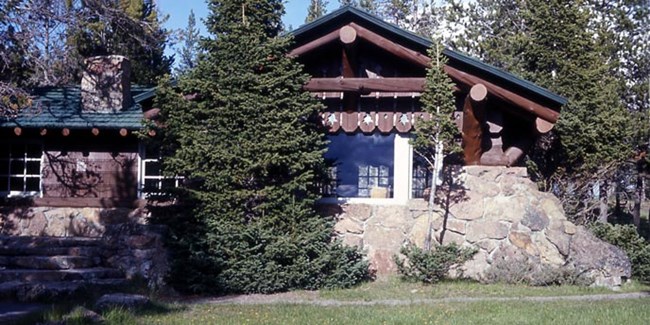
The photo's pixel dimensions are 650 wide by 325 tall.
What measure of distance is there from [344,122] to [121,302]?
20.0 ft

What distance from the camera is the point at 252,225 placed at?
43.5 feet

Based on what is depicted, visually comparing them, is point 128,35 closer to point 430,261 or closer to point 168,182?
point 168,182

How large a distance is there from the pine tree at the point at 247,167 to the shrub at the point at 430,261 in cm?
78

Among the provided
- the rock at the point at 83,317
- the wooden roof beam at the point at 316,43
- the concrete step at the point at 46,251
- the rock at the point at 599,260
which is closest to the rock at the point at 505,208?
the rock at the point at 599,260

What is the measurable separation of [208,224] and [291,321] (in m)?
3.68

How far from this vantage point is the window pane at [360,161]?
606 inches

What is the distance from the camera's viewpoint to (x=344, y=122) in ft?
49.9

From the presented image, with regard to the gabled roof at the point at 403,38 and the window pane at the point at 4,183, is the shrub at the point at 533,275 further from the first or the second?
the window pane at the point at 4,183

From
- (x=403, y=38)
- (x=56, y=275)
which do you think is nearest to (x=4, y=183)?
(x=56, y=275)

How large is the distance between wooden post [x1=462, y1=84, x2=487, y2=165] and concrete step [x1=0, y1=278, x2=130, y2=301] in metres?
6.53

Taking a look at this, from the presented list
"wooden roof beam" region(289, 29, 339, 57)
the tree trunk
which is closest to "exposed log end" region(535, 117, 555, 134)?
"wooden roof beam" region(289, 29, 339, 57)

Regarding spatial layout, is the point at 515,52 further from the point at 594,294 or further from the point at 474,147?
the point at 594,294

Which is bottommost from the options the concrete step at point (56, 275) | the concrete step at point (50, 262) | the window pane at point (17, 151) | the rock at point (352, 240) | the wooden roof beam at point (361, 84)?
the concrete step at point (56, 275)

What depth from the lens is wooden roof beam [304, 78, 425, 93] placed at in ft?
48.0
